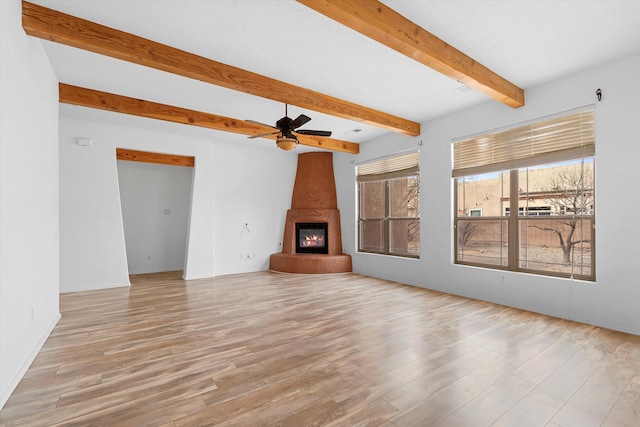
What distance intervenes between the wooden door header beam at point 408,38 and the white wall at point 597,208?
824 mm

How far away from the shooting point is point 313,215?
7.84 metres

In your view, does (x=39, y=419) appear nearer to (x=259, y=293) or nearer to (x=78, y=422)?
(x=78, y=422)

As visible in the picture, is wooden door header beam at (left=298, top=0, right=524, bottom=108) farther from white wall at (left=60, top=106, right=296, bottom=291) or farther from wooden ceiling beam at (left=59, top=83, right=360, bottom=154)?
white wall at (left=60, top=106, right=296, bottom=291)

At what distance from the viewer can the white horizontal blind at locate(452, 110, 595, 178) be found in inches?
152

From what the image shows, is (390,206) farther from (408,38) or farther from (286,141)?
(408,38)

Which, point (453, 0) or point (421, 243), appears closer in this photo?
point (453, 0)

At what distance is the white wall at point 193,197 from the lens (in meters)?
5.51

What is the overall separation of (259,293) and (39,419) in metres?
3.49

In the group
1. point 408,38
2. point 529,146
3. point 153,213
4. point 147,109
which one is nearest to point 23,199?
point 147,109

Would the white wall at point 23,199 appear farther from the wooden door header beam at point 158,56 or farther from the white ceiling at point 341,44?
the white ceiling at point 341,44

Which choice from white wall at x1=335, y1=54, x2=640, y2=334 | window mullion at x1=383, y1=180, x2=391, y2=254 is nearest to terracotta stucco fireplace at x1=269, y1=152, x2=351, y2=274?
window mullion at x1=383, y1=180, x2=391, y2=254

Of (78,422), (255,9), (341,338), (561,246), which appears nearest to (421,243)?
(561,246)

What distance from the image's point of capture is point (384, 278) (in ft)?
21.7

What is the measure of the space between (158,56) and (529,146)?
4834mm
